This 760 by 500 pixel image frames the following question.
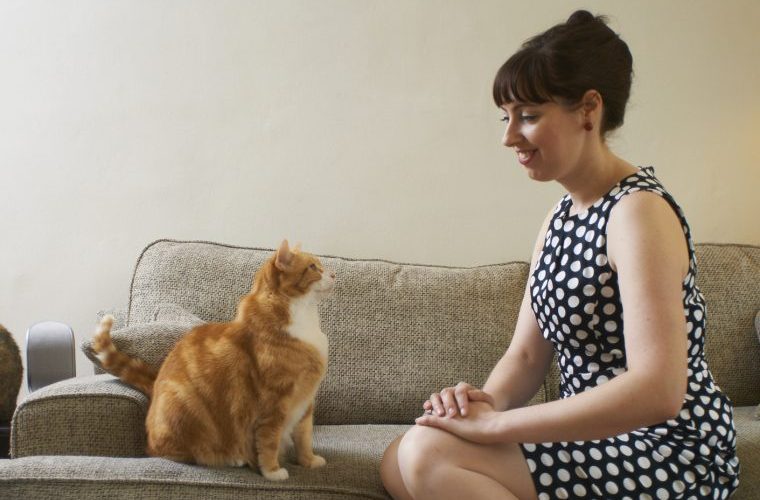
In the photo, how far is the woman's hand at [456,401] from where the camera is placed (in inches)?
52.6

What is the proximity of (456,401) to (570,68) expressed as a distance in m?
0.60

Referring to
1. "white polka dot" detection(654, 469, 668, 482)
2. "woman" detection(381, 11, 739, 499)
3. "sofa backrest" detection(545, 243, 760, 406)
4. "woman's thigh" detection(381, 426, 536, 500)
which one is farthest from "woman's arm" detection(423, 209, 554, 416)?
"sofa backrest" detection(545, 243, 760, 406)

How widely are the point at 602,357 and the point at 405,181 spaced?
131 cm

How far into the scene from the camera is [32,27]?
94.2 inches

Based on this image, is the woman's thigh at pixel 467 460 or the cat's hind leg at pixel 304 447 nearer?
the woman's thigh at pixel 467 460

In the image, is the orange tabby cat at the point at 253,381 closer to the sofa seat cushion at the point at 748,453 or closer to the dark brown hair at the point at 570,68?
the dark brown hair at the point at 570,68

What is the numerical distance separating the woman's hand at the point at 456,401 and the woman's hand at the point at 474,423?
10mm

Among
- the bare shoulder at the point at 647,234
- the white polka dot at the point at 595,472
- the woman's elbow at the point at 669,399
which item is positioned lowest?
the white polka dot at the point at 595,472

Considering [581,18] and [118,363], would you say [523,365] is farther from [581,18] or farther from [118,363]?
[118,363]

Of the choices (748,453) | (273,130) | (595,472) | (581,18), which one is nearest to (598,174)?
(581,18)

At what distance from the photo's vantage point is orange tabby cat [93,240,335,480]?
145 cm

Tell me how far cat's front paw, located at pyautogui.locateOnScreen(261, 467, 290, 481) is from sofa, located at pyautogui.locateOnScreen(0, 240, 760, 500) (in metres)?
0.01

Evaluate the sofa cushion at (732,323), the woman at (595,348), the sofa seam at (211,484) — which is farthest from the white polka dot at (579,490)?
the sofa cushion at (732,323)

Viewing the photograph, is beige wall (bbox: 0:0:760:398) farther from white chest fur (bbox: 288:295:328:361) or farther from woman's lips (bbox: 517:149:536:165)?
woman's lips (bbox: 517:149:536:165)
